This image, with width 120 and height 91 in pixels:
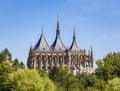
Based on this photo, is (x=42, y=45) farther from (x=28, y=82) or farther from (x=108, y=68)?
(x=28, y=82)

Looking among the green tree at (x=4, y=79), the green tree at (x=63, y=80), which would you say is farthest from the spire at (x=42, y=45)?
the green tree at (x=4, y=79)

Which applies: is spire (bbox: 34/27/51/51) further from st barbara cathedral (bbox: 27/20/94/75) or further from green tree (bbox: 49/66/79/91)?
green tree (bbox: 49/66/79/91)

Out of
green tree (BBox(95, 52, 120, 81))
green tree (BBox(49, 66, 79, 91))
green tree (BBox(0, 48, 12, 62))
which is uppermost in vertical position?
green tree (BBox(0, 48, 12, 62))

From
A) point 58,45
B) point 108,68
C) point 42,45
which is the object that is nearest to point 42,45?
point 42,45

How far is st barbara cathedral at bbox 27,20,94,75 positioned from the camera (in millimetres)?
146625

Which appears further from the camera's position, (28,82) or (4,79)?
(4,79)

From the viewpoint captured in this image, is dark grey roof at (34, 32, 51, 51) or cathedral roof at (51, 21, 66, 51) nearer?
dark grey roof at (34, 32, 51, 51)

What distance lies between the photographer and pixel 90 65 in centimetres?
14888

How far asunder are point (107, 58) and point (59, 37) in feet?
207

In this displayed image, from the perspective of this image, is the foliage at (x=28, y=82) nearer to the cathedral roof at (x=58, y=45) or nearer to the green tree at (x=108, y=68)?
the green tree at (x=108, y=68)

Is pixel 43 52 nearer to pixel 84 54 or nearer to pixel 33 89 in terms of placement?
pixel 84 54

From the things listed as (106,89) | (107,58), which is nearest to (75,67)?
(107,58)

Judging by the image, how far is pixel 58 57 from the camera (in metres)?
149

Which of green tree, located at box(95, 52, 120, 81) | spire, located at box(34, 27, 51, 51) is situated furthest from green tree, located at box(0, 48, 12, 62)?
spire, located at box(34, 27, 51, 51)
